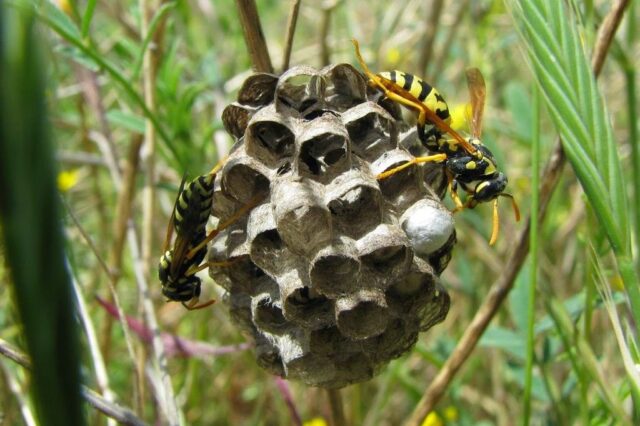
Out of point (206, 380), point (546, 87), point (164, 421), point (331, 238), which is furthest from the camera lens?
point (206, 380)

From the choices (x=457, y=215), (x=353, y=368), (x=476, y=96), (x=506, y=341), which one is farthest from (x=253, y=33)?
(x=457, y=215)

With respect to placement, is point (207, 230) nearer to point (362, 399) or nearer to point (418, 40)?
point (362, 399)

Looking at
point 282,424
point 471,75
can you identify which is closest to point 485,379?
point 282,424

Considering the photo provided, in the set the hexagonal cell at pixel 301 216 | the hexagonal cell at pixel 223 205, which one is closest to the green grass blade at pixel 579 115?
the hexagonal cell at pixel 301 216

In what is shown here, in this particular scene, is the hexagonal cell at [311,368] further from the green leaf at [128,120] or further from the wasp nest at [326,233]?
the green leaf at [128,120]

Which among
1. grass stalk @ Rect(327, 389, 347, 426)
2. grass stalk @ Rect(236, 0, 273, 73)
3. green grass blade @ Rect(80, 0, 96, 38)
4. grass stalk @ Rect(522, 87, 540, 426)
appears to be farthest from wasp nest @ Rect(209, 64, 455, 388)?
green grass blade @ Rect(80, 0, 96, 38)

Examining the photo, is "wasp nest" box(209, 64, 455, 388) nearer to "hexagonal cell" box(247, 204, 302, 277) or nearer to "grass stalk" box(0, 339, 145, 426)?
"hexagonal cell" box(247, 204, 302, 277)
